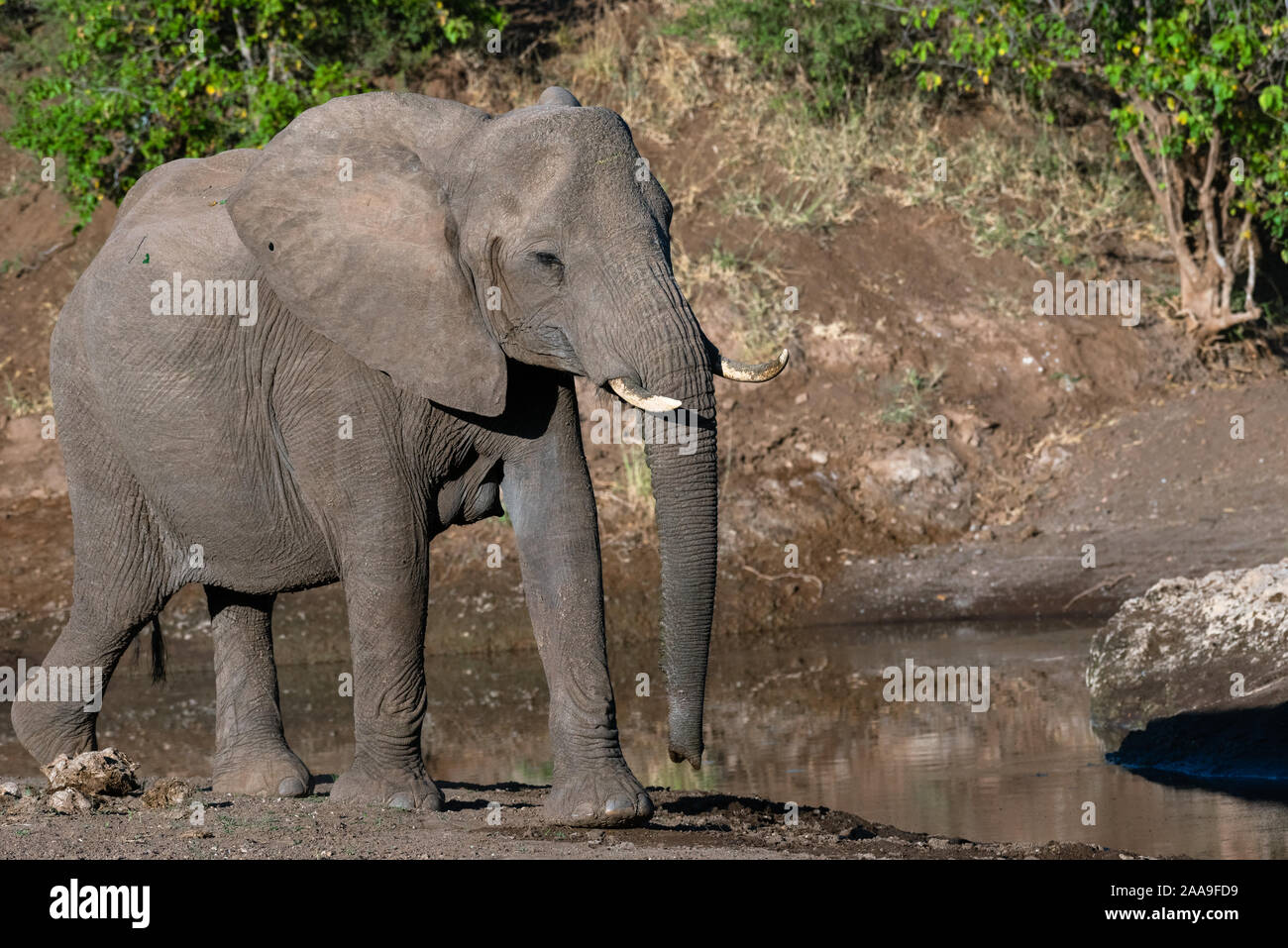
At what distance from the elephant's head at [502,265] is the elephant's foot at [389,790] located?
4.17 feet

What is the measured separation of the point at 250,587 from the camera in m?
7.80

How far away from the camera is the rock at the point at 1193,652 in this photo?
31.6ft

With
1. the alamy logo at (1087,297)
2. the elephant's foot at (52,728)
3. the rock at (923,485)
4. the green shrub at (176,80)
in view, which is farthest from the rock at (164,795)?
the alamy logo at (1087,297)

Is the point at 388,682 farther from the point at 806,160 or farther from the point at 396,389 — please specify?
the point at 806,160

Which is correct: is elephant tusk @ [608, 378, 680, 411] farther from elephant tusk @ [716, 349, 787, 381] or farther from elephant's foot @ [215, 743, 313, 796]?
elephant's foot @ [215, 743, 313, 796]

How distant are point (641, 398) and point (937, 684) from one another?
632 cm

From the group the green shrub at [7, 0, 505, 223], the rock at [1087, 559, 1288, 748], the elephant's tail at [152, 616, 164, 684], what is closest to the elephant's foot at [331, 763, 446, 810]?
the elephant's tail at [152, 616, 164, 684]

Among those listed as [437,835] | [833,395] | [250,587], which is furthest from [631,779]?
[833,395]

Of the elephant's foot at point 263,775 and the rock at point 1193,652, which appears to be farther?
the rock at point 1193,652

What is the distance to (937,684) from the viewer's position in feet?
39.2

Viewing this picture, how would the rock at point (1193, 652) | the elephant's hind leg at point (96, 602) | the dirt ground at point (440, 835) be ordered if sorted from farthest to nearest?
the rock at point (1193, 652) < the elephant's hind leg at point (96, 602) < the dirt ground at point (440, 835)

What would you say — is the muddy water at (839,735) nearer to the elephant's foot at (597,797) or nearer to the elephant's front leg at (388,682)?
the elephant's foot at (597,797)

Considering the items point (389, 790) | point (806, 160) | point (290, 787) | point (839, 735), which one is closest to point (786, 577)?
point (839, 735)

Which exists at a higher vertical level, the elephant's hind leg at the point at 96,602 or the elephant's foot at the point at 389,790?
the elephant's hind leg at the point at 96,602
